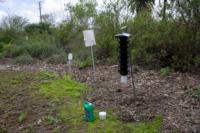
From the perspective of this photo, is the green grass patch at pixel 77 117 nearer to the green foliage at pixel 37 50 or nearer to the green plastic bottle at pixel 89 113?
the green plastic bottle at pixel 89 113

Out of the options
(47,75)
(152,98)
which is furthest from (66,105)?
(47,75)

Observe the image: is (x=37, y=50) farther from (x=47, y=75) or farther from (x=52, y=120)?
(x=52, y=120)

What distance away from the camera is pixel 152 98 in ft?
21.1

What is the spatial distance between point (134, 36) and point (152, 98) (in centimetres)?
463

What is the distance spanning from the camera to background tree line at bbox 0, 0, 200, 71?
30.2 feet

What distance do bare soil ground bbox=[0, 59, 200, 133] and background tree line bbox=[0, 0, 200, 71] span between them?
76cm

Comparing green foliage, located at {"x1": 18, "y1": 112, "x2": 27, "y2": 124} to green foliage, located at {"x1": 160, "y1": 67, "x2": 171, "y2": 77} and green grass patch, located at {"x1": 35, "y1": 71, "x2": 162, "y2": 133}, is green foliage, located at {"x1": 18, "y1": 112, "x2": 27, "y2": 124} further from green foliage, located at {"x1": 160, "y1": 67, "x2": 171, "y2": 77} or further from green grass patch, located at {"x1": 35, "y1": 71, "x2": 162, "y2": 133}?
green foliage, located at {"x1": 160, "y1": 67, "x2": 171, "y2": 77}

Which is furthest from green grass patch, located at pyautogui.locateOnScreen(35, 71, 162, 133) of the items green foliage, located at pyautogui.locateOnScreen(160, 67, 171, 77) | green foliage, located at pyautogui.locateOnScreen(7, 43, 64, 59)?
green foliage, located at pyautogui.locateOnScreen(7, 43, 64, 59)

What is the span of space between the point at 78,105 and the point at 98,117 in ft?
2.59

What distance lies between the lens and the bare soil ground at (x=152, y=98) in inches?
213

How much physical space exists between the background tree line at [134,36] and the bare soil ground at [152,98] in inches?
29.9

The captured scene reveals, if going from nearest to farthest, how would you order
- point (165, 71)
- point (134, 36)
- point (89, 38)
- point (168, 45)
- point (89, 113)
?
point (89, 113)
point (89, 38)
point (165, 71)
point (168, 45)
point (134, 36)

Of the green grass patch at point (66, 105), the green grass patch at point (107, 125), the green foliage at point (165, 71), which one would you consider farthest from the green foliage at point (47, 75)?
the green grass patch at point (107, 125)

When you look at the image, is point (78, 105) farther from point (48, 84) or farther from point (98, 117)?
point (48, 84)
